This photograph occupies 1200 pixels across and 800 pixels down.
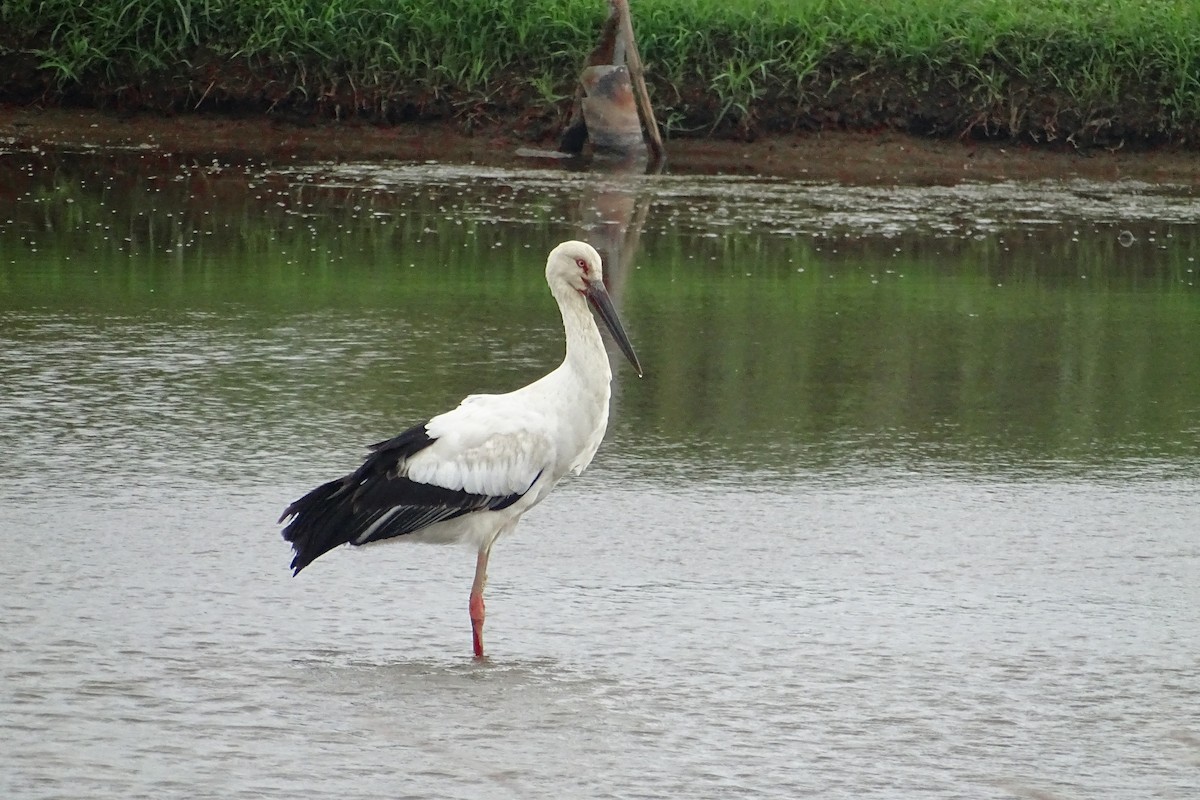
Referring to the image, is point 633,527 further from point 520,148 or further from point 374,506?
point 520,148

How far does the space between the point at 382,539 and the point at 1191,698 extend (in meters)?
2.21

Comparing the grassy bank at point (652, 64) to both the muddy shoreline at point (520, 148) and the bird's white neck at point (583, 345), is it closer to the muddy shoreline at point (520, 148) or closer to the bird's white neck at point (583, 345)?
the muddy shoreline at point (520, 148)

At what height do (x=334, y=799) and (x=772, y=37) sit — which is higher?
(x=772, y=37)

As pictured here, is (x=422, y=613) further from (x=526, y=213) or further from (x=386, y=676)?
(x=526, y=213)

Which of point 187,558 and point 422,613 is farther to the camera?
point 187,558

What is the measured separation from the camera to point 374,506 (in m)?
5.75

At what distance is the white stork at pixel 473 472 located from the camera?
18.8 ft

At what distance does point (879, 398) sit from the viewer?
8.96 meters

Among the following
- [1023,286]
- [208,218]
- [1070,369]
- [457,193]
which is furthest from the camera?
[457,193]

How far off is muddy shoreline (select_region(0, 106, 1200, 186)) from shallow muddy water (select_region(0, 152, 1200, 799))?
11.3 ft

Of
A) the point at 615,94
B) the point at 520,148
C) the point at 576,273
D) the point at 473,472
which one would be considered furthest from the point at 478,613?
the point at 520,148

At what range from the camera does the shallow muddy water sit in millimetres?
4922

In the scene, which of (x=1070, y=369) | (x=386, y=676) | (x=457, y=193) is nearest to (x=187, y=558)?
(x=386, y=676)

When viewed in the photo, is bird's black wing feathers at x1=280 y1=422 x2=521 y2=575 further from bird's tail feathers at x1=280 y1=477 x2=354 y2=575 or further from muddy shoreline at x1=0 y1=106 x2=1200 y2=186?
muddy shoreline at x1=0 y1=106 x2=1200 y2=186
